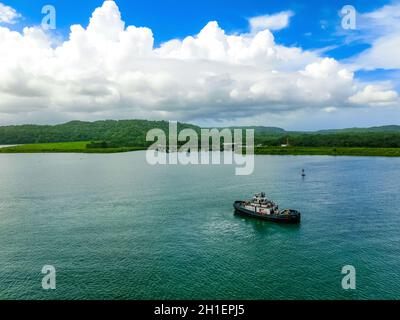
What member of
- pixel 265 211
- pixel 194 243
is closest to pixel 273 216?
pixel 265 211

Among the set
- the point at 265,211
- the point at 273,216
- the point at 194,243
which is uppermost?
the point at 265,211

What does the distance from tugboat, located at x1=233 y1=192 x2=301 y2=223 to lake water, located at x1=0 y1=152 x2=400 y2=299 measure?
1869 mm

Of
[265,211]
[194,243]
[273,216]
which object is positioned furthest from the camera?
[265,211]

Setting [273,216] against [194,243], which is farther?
[273,216]

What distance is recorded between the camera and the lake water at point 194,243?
3488 centimetres

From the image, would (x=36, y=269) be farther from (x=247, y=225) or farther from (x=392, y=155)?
(x=392, y=155)

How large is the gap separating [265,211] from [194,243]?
17174 mm

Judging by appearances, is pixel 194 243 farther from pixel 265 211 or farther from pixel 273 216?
pixel 265 211

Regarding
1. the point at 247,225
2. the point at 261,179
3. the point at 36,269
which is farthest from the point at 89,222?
the point at 261,179

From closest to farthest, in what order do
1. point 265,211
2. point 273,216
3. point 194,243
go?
1. point 194,243
2. point 273,216
3. point 265,211

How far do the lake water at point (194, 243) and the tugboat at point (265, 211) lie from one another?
1869mm

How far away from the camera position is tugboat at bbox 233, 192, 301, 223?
56.3 meters

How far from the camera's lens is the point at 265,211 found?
59500mm
